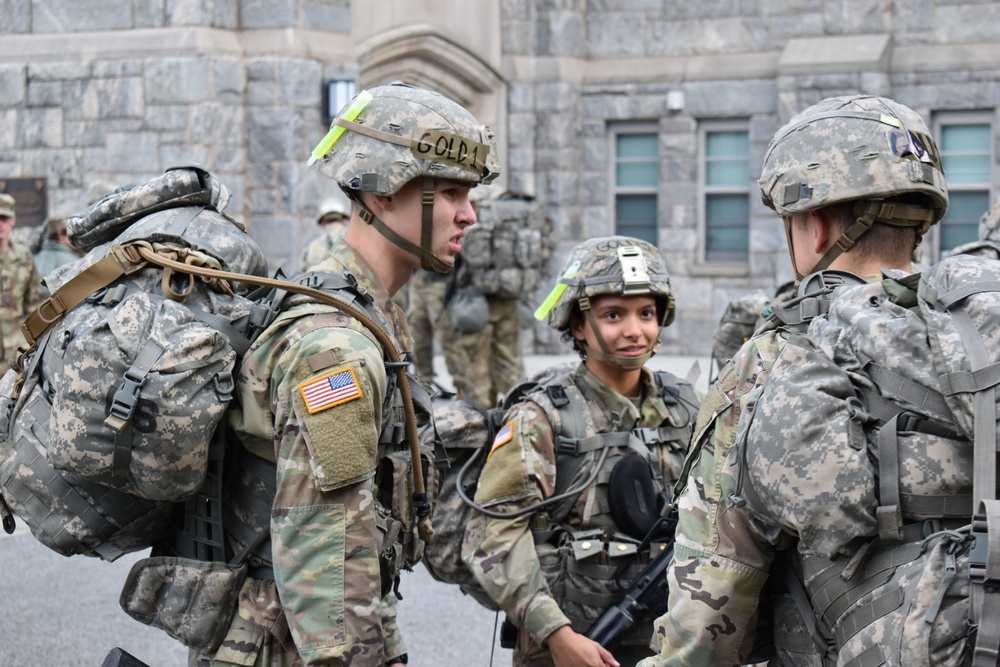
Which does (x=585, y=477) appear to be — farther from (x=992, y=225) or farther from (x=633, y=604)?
(x=992, y=225)

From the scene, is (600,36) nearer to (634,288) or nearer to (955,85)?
(955,85)

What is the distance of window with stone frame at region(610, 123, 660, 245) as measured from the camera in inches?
615

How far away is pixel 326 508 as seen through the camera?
2.61 meters

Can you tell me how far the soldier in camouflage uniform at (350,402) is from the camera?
2.59m

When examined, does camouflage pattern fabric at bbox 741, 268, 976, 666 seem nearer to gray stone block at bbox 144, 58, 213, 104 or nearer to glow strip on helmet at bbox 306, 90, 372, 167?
glow strip on helmet at bbox 306, 90, 372, 167

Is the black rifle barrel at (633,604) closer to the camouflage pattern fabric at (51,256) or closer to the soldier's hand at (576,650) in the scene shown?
the soldier's hand at (576,650)

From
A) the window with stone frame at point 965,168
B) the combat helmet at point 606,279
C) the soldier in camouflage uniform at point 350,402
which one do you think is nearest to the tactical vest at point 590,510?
the combat helmet at point 606,279

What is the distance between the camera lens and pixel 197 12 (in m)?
12.2

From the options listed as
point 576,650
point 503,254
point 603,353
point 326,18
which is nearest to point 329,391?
point 576,650

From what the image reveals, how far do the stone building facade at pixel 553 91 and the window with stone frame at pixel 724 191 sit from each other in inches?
1.0

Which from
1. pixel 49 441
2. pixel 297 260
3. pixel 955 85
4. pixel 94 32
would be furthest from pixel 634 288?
pixel 955 85

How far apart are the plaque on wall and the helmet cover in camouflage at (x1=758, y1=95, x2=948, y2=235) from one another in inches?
455

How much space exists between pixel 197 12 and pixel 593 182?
5457 mm

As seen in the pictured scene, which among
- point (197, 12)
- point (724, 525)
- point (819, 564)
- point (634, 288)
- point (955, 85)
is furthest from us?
point (955, 85)
